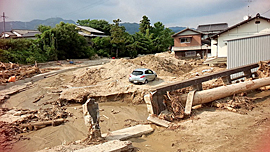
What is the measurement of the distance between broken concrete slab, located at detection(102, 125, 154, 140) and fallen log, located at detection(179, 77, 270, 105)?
217 cm

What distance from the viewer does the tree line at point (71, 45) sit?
87.7ft

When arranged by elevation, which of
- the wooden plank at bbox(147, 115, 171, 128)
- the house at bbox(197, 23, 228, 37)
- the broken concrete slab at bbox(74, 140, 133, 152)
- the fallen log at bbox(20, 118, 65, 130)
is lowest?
the fallen log at bbox(20, 118, 65, 130)

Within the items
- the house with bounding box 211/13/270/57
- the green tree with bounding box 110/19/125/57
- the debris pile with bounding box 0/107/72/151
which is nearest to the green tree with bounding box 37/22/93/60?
the green tree with bounding box 110/19/125/57

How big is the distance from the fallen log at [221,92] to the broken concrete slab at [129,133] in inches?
85.3

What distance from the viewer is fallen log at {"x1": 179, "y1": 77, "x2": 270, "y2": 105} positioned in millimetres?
8541

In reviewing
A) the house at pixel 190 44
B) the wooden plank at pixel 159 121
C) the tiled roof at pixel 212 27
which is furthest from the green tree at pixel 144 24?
the wooden plank at pixel 159 121

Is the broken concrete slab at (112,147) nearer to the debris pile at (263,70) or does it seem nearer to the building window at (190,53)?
the debris pile at (263,70)

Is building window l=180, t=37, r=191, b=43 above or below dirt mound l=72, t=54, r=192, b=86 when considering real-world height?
above

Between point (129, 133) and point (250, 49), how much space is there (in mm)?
10519

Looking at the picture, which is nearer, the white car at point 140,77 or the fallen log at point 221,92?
the fallen log at point 221,92

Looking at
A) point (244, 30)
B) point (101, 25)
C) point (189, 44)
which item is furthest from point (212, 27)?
point (244, 30)

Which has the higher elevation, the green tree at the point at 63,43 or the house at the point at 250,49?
the green tree at the point at 63,43

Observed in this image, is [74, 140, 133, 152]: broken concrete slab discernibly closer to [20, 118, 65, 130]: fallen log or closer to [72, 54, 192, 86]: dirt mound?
[20, 118, 65, 130]: fallen log

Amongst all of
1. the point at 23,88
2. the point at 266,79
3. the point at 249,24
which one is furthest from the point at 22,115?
the point at 249,24
